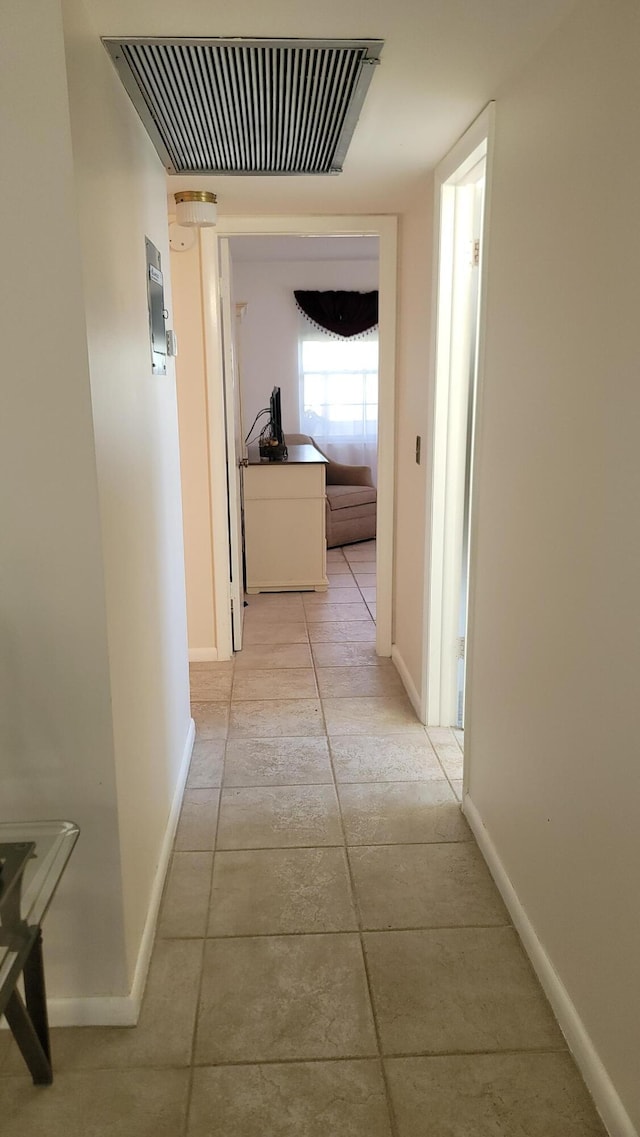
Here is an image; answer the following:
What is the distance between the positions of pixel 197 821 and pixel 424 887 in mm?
761

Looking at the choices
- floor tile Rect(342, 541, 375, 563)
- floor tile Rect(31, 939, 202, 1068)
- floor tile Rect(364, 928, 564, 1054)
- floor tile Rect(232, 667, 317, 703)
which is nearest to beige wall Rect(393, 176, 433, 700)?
floor tile Rect(232, 667, 317, 703)

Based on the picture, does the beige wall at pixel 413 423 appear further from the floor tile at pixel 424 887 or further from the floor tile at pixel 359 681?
the floor tile at pixel 424 887

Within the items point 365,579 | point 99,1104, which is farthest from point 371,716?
point 365,579

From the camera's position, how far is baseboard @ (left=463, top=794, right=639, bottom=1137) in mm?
1456

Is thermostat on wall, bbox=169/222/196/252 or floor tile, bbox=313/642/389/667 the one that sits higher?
thermostat on wall, bbox=169/222/196/252

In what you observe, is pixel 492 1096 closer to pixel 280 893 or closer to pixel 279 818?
pixel 280 893

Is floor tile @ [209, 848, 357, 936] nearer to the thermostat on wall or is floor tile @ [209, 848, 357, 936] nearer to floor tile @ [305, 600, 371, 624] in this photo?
floor tile @ [305, 600, 371, 624]

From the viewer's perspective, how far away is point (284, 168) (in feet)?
8.89

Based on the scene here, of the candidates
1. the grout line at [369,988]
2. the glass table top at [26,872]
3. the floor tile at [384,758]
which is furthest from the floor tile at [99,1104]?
the floor tile at [384,758]

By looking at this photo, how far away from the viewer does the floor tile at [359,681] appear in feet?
11.8

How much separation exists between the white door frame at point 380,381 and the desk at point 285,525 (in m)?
1.13

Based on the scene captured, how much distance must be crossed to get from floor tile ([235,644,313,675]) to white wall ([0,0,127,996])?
7.19 ft

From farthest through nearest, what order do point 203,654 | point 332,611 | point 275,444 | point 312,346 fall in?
point 312,346, point 275,444, point 332,611, point 203,654

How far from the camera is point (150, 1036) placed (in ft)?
5.66
